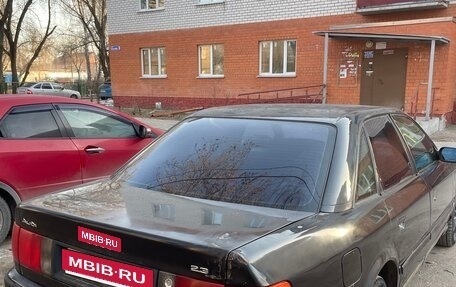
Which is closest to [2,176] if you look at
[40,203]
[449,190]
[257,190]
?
[40,203]

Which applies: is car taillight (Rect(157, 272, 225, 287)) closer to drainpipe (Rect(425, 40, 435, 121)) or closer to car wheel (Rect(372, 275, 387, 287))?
car wheel (Rect(372, 275, 387, 287))

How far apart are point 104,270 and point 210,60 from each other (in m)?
17.1

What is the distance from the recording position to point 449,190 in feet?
12.9

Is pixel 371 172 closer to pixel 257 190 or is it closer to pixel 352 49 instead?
pixel 257 190

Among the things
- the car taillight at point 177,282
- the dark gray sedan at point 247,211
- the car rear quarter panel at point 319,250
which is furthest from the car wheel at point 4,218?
the car rear quarter panel at point 319,250

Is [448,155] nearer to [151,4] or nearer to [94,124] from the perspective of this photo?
[94,124]

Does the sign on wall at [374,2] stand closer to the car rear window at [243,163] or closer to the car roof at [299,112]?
the car roof at [299,112]

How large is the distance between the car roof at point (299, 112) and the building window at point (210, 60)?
15446 millimetres

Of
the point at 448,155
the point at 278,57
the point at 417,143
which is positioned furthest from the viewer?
the point at 278,57

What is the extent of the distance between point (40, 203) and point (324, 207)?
1.42 m

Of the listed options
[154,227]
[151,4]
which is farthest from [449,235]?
[151,4]

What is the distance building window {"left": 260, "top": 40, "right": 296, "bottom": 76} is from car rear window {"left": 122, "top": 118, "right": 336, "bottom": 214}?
13.9 meters

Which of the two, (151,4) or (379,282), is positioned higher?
(151,4)

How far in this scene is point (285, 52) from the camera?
1652 cm
